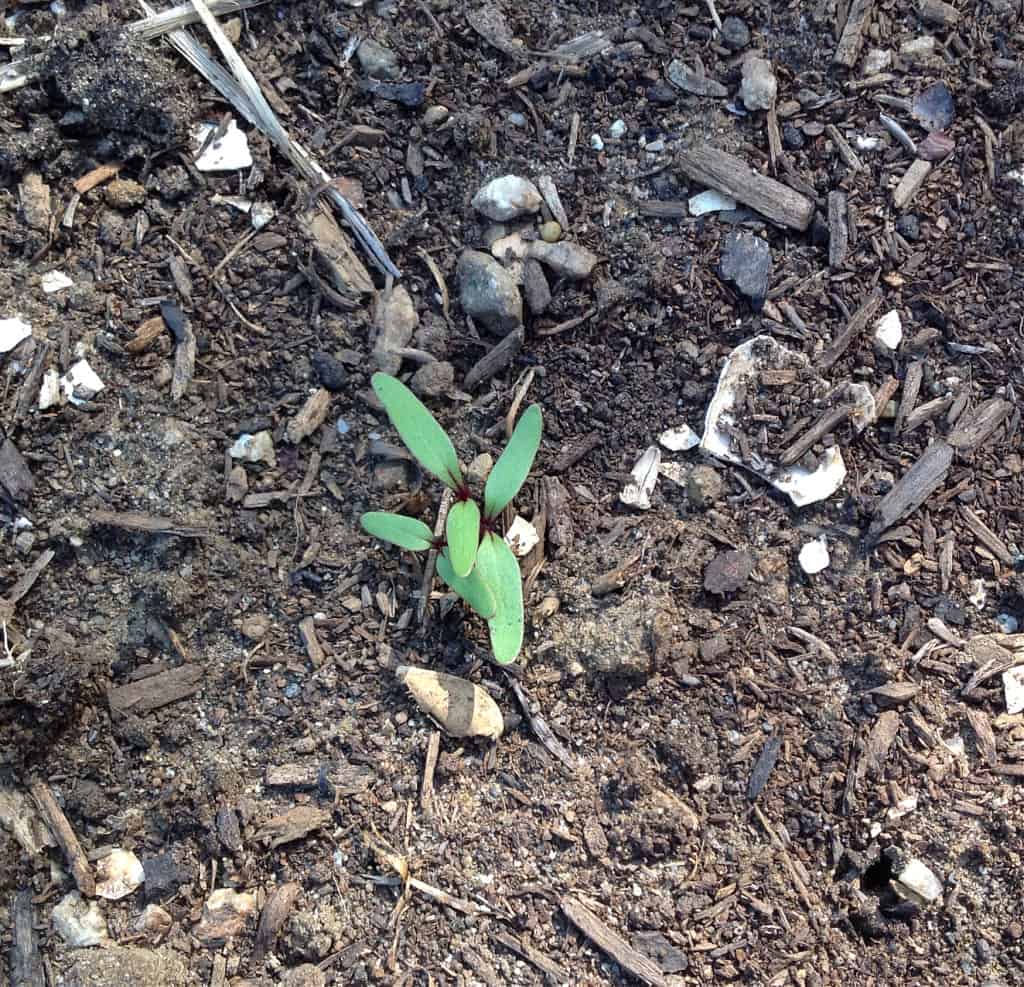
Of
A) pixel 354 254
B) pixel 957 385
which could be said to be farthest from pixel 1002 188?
pixel 354 254

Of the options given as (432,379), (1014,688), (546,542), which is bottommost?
(1014,688)

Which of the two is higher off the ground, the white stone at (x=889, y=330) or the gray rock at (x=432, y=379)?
the gray rock at (x=432, y=379)

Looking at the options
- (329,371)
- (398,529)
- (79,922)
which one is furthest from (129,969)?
(329,371)

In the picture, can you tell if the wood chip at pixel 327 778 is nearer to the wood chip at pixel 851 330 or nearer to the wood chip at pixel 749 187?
the wood chip at pixel 851 330

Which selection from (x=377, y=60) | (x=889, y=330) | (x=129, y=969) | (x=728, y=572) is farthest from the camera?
(x=377, y=60)

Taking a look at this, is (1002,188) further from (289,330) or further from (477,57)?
(289,330)

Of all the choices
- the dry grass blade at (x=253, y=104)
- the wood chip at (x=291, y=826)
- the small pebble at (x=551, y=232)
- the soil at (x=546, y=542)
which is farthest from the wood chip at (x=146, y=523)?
the small pebble at (x=551, y=232)

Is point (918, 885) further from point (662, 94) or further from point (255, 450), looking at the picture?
point (662, 94)
